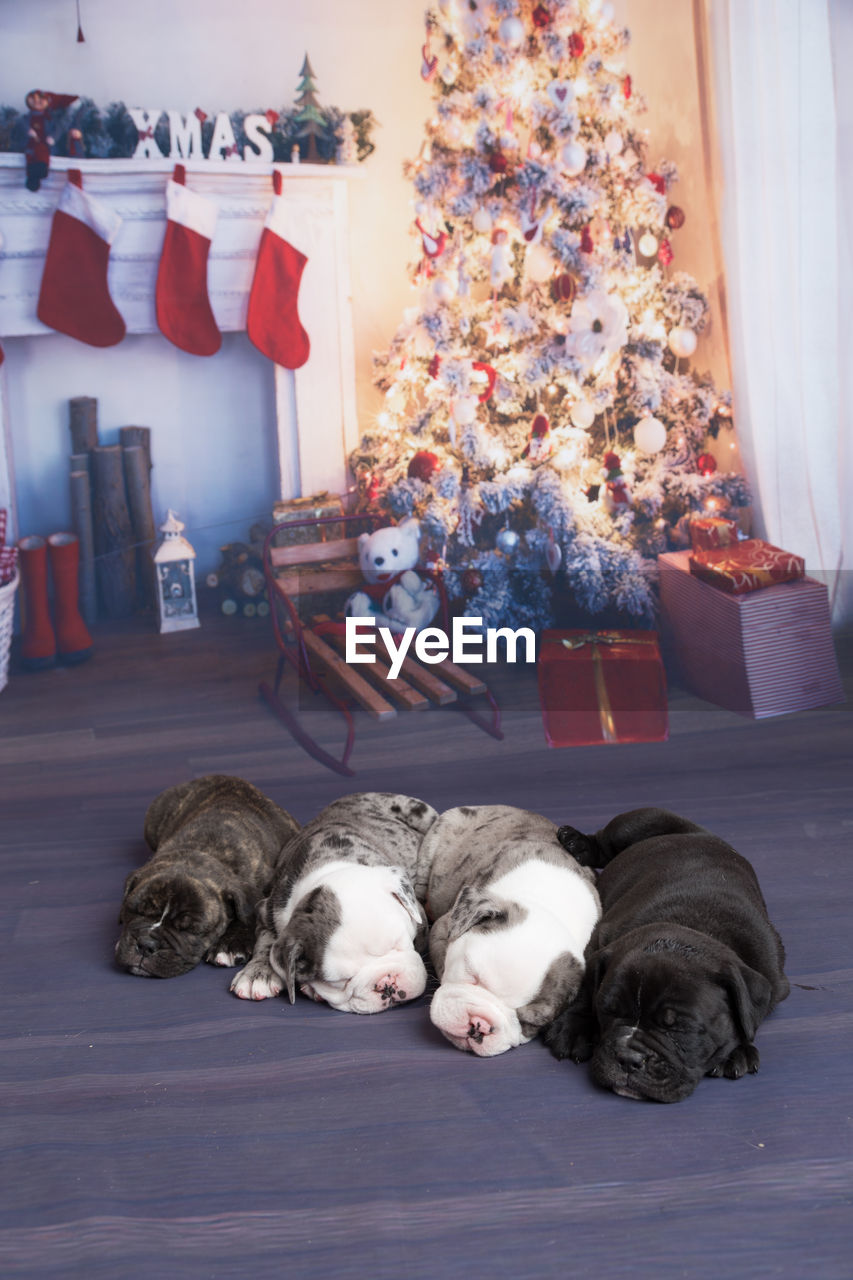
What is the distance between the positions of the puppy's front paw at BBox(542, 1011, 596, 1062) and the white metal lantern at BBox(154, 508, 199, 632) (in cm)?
323

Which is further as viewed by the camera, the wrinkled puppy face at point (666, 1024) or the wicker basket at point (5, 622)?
the wicker basket at point (5, 622)

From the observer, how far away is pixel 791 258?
4195 mm

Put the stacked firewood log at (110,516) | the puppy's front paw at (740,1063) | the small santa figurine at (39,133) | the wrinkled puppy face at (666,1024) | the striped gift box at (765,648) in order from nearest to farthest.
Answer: the wrinkled puppy face at (666,1024), the puppy's front paw at (740,1063), the striped gift box at (765,648), the small santa figurine at (39,133), the stacked firewood log at (110,516)

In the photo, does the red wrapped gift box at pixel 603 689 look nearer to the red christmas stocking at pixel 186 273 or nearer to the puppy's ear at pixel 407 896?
the puppy's ear at pixel 407 896

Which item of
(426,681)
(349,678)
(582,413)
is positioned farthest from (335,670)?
(582,413)

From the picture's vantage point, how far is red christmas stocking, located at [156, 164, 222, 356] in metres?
4.71

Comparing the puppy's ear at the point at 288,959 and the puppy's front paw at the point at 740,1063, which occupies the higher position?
the puppy's ear at the point at 288,959

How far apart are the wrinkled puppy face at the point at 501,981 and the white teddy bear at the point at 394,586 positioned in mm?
2258

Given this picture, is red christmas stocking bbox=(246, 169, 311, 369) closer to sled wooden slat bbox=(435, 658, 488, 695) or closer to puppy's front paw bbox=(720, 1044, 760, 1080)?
sled wooden slat bbox=(435, 658, 488, 695)

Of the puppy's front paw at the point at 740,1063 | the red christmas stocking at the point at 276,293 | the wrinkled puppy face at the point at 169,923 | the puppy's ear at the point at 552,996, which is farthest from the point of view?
the red christmas stocking at the point at 276,293

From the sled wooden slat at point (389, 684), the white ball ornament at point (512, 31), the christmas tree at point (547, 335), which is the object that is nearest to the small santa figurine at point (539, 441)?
the christmas tree at point (547, 335)

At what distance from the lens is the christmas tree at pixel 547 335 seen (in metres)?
3.98

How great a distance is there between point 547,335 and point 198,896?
2558 millimetres

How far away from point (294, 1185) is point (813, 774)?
225 centimetres
